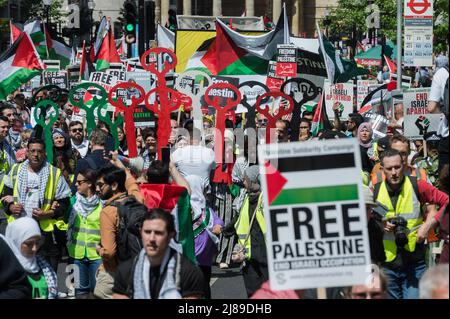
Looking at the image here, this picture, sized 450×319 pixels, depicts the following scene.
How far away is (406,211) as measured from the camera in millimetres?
Result: 8875

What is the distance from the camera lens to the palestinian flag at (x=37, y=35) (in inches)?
1138

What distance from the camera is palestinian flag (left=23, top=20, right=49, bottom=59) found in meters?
28.9

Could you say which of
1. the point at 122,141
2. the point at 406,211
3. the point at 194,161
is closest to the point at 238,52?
the point at 122,141

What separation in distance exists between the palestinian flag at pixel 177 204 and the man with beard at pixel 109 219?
13 centimetres

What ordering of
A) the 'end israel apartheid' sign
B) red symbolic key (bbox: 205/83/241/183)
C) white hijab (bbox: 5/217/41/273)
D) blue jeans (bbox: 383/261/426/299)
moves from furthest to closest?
red symbolic key (bbox: 205/83/241/183) < blue jeans (bbox: 383/261/426/299) < white hijab (bbox: 5/217/41/273) < the 'end israel apartheid' sign

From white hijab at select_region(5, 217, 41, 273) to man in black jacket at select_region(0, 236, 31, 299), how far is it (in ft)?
0.77

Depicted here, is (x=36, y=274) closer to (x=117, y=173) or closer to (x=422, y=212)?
(x=117, y=173)

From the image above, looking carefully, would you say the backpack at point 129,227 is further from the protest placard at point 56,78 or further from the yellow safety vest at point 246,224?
the protest placard at point 56,78

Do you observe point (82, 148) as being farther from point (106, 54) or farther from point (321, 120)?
point (106, 54)

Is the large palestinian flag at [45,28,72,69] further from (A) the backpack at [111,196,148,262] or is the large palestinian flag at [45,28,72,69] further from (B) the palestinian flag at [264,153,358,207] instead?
(B) the palestinian flag at [264,153,358,207]

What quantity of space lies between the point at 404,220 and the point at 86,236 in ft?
8.47

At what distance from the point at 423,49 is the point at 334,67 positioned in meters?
3.65

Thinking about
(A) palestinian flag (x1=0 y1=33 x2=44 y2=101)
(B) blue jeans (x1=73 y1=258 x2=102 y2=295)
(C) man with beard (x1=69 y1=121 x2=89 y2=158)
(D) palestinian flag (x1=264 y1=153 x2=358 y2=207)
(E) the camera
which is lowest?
(B) blue jeans (x1=73 y1=258 x2=102 y2=295)

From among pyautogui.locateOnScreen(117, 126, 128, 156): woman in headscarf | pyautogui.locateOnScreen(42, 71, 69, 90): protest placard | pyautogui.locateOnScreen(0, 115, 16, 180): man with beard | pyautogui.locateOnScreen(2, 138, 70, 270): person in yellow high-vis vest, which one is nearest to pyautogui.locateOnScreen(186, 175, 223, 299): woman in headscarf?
pyautogui.locateOnScreen(2, 138, 70, 270): person in yellow high-vis vest
